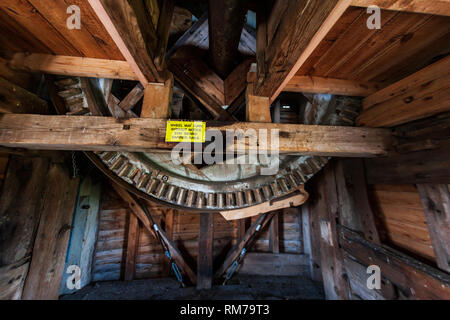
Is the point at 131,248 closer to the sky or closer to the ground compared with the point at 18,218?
closer to the ground

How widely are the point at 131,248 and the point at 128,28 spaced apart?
2792 millimetres

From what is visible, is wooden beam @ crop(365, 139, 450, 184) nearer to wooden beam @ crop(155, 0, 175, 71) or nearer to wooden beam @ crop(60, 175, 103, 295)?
wooden beam @ crop(155, 0, 175, 71)

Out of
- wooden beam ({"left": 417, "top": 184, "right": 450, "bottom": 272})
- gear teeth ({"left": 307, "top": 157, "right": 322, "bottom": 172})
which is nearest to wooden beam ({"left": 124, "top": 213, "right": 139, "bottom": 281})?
gear teeth ({"left": 307, "top": 157, "right": 322, "bottom": 172})

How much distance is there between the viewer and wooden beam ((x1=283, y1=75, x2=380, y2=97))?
1302 mm

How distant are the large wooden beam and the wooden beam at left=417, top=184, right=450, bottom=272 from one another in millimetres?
684

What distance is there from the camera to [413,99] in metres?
1.03

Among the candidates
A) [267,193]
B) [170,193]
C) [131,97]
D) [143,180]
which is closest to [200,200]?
[170,193]

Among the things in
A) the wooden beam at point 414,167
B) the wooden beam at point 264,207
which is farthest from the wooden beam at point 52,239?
the wooden beam at point 414,167

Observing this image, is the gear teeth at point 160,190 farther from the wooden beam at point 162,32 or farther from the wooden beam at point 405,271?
the wooden beam at point 405,271

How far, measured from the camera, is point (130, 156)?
5.00 ft

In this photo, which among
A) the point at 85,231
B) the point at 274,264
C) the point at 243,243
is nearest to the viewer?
the point at 85,231

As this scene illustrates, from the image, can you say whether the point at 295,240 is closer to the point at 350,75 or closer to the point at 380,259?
the point at 380,259

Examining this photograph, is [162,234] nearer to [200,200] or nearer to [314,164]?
[200,200]

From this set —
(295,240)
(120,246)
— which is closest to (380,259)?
(295,240)
